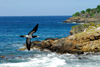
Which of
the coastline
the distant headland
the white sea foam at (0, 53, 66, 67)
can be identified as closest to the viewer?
the white sea foam at (0, 53, 66, 67)

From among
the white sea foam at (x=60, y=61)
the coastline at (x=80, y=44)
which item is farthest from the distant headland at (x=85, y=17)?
the white sea foam at (x=60, y=61)

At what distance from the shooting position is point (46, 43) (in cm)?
3225

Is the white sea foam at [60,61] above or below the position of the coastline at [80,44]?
below

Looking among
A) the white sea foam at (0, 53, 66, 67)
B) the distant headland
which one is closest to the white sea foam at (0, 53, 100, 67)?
the white sea foam at (0, 53, 66, 67)

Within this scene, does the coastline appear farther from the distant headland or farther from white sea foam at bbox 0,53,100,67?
the distant headland

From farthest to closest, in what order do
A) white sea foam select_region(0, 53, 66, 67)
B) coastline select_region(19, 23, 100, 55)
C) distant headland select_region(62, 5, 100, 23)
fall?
distant headland select_region(62, 5, 100, 23) < coastline select_region(19, 23, 100, 55) < white sea foam select_region(0, 53, 66, 67)

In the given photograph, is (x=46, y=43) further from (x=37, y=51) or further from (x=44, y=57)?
(x=44, y=57)

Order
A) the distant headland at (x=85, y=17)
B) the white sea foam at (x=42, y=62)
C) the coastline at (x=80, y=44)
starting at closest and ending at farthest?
the white sea foam at (x=42, y=62)
the coastline at (x=80, y=44)
the distant headland at (x=85, y=17)

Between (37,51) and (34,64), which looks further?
(37,51)

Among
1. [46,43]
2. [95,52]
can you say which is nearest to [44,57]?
[46,43]

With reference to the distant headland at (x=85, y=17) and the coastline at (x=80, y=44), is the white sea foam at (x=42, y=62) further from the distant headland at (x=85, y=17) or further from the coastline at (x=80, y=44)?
the distant headland at (x=85, y=17)

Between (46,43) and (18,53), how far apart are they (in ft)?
15.6

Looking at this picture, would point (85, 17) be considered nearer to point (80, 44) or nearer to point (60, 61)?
point (80, 44)

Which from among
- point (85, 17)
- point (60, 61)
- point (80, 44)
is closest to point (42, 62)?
point (60, 61)
